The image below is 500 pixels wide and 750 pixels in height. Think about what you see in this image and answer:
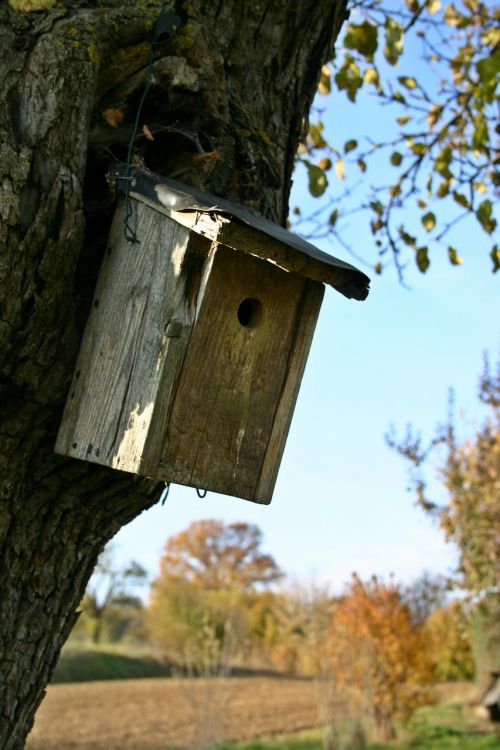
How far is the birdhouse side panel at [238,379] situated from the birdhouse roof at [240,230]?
0.32 feet

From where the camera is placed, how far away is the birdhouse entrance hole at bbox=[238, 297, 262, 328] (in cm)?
250

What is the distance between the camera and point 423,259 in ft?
16.2

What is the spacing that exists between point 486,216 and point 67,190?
3.04 meters

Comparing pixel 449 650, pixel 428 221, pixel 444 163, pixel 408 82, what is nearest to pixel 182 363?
pixel 428 221

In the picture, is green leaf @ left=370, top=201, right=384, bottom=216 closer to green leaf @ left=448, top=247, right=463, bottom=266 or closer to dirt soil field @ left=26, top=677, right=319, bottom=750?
green leaf @ left=448, top=247, right=463, bottom=266

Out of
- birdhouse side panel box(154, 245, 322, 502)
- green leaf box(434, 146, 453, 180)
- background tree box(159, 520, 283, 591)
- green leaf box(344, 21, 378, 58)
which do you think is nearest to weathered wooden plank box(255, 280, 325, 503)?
birdhouse side panel box(154, 245, 322, 502)

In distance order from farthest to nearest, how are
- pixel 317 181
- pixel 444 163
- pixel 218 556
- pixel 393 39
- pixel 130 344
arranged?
1. pixel 218 556
2. pixel 444 163
3. pixel 393 39
4. pixel 317 181
5. pixel 130 344

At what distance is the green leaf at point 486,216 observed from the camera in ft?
15.0

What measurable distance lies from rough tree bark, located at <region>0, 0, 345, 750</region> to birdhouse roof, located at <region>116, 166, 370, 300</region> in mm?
201

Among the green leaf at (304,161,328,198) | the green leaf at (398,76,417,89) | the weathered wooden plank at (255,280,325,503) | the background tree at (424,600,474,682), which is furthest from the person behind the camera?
the background tree at (424,600,474,682)

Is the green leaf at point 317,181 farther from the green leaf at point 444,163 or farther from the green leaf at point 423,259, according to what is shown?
the green leaf at point 444,163

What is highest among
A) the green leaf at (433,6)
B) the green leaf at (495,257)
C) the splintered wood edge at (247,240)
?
the green leaf at (433,6)

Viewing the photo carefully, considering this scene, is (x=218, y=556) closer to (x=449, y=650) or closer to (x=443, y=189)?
(x=449, y=650)

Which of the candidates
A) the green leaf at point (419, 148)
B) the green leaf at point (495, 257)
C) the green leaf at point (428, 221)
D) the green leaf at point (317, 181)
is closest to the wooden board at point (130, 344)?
the green leaf at point (317, 181)
